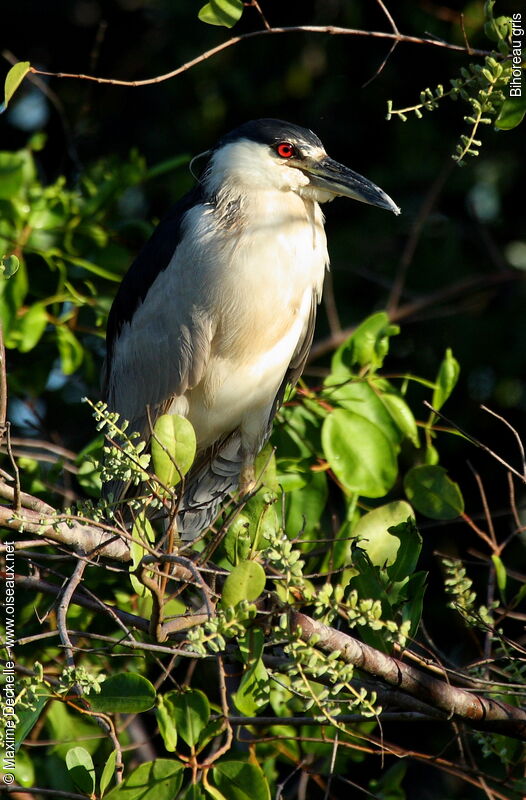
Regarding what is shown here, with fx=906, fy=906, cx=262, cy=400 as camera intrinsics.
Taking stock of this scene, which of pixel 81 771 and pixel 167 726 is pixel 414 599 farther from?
pixel 81 771

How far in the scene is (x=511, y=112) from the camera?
1.66 m

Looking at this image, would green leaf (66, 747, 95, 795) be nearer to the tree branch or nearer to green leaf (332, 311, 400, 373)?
the tree branch

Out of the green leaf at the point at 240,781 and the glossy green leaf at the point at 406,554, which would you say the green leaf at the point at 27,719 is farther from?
the glossy green leaf at the point at 406,554

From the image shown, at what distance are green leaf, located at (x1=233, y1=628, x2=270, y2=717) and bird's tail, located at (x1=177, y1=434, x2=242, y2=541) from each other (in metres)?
1.63

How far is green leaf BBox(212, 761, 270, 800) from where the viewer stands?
1518 mm

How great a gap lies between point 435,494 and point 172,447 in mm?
727

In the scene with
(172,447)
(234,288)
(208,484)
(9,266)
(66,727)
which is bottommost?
(208,484)

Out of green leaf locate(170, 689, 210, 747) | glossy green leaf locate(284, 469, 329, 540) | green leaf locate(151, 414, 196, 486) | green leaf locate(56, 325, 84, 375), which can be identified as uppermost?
green leaf locate(151, 414, 196, 486)

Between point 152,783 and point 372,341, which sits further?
point 372,341

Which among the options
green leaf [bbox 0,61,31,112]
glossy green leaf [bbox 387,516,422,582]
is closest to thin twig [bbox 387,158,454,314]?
glossy green leaf [bbox 387,516,422,582]

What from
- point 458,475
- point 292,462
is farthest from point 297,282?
point 458,475

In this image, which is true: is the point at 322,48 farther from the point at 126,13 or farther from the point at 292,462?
the point at 292,462

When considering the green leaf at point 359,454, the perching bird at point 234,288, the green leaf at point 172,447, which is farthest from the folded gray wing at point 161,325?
the green leaf at point 172,447

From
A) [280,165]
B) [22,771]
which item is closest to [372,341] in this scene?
[280,165]
